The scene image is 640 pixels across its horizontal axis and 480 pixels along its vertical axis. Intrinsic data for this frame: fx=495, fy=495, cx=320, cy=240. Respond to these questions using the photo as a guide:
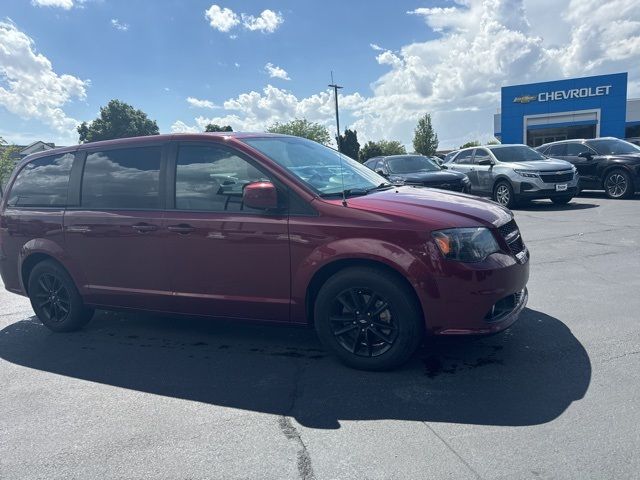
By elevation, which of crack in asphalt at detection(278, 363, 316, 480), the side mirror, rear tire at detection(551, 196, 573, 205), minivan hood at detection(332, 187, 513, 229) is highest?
the side mirror

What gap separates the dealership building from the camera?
3559 centimetres

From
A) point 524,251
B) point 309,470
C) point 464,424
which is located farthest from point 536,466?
point 524,251

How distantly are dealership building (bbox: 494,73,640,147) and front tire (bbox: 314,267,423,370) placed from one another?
38.3m

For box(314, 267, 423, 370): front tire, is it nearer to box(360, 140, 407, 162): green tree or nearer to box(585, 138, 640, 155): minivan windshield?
box(585, 138, 640, 155): minivan windshield

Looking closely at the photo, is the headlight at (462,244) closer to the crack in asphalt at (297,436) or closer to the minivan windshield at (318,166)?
the minivan windshield at (318,166)

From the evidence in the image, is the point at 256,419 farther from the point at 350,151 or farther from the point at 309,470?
the point at 350,151

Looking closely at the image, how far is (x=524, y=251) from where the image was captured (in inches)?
157

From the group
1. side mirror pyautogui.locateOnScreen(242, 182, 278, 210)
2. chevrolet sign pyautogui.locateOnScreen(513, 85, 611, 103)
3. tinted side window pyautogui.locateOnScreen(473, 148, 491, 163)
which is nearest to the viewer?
side mirror pyautogui.locateOnScreen(242, 182, 278, 210)

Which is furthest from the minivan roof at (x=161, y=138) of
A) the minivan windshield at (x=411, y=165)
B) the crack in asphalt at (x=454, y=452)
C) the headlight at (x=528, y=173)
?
the headlight at (x=528, y=173)

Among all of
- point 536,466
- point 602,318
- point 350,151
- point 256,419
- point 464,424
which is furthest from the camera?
point 350,151

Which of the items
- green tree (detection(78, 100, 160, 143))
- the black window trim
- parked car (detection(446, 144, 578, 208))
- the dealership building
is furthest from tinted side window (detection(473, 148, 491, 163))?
green tree (detection(78, 100, 160, 143))

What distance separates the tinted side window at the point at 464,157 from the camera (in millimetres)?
14242

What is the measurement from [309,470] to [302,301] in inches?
56.9

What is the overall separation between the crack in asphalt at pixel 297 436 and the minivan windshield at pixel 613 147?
13.0m
